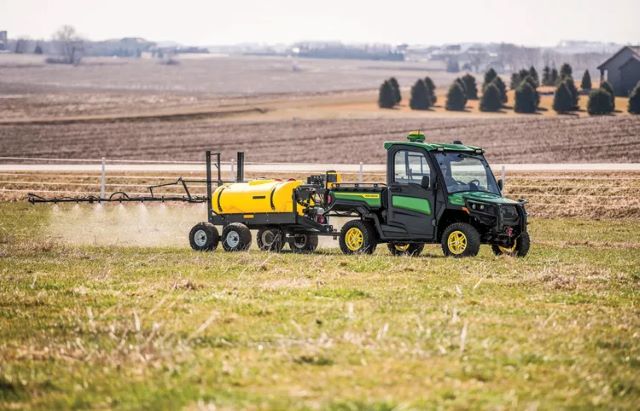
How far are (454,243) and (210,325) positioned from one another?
8.94 m

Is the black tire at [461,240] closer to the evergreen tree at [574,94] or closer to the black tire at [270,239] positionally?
the black tire at [270,239]

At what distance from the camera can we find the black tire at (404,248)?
1970 cm

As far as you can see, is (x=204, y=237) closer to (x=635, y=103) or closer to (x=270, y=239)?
(x=270, y=239)

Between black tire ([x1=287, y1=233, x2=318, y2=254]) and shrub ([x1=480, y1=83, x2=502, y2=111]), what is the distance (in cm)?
7385

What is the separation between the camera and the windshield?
18.8 m

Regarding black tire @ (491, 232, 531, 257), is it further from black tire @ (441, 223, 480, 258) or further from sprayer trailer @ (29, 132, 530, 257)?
black tire @ (441, 223, 480, 258)

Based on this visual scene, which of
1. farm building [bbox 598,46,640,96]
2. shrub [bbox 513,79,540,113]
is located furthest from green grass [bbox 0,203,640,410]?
farm building [bbox 598,46,640,96]

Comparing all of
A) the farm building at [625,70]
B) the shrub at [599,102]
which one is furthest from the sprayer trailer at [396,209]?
the farm building at [625,70]

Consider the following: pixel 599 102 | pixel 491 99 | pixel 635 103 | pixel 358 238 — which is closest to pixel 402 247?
pixel 358 238

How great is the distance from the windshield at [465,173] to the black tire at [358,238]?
1698 mm

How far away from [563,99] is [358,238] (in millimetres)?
70571

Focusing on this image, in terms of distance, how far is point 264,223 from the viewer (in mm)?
20250

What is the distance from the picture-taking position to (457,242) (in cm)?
1831

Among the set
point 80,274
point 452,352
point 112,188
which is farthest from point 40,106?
point 452,352
